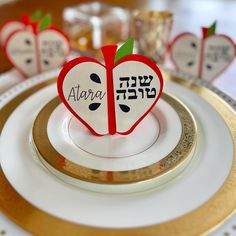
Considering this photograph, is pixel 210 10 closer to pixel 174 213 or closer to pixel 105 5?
pixel 105 5

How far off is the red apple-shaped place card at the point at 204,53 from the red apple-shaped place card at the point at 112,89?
34cm

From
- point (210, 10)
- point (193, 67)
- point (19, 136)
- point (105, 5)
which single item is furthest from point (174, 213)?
point (210, 10)

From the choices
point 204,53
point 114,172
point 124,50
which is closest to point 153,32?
point 204,53

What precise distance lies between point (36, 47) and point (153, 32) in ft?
1.01

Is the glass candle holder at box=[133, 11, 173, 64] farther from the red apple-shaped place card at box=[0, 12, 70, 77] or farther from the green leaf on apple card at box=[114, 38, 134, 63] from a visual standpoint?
the green leaf on apple card at box=[114, 38, 134, 63]

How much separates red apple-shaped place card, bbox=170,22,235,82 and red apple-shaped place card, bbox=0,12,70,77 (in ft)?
0.91

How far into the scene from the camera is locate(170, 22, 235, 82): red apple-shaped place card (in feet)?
2.88

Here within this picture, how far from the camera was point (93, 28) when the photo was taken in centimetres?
121

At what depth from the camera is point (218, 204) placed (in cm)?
52

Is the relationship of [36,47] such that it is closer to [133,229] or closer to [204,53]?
[204,53]

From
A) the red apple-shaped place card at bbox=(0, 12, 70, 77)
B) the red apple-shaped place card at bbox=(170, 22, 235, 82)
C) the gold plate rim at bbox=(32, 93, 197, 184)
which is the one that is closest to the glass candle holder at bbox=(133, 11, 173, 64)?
the red apple-shaped place card at bbox=(170, 22, 235, 82)

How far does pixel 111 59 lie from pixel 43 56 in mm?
395

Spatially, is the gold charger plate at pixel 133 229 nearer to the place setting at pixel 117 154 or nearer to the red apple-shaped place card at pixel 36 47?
the place setting at pixel 117 154

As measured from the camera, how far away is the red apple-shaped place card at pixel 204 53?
88 cm
